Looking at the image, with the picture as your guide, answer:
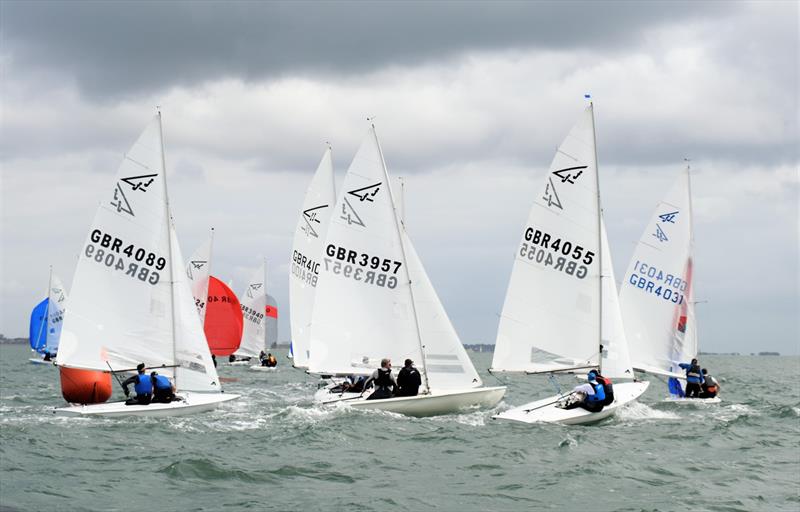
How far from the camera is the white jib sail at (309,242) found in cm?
3111

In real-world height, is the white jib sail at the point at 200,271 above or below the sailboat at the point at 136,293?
above

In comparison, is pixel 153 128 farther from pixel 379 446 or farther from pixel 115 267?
pixel 379 446

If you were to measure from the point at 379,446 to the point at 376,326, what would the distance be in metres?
5.57

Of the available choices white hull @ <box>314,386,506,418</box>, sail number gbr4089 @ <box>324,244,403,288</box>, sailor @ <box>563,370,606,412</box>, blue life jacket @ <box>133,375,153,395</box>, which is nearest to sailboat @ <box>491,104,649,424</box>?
white hull @ <box>314,386,506,418</box>

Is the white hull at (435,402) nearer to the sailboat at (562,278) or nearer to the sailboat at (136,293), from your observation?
the sailboat at (562,278)

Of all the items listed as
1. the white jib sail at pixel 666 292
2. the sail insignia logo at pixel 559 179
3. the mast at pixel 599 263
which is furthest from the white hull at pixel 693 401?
the sail insignia logo at pixel 559 179

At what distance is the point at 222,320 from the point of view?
148 feet

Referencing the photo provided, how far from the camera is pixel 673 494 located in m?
14.3

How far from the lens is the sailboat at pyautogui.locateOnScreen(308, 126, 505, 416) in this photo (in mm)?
22516

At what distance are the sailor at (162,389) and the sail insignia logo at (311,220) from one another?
11065mm

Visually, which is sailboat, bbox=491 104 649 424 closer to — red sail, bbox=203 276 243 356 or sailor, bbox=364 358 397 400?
sailor, bbox=364 358 397 400

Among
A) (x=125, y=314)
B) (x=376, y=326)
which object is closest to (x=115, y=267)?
(x=125, y=314)

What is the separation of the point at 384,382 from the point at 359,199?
4.26m

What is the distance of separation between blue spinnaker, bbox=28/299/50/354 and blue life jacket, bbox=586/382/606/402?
133 feet
